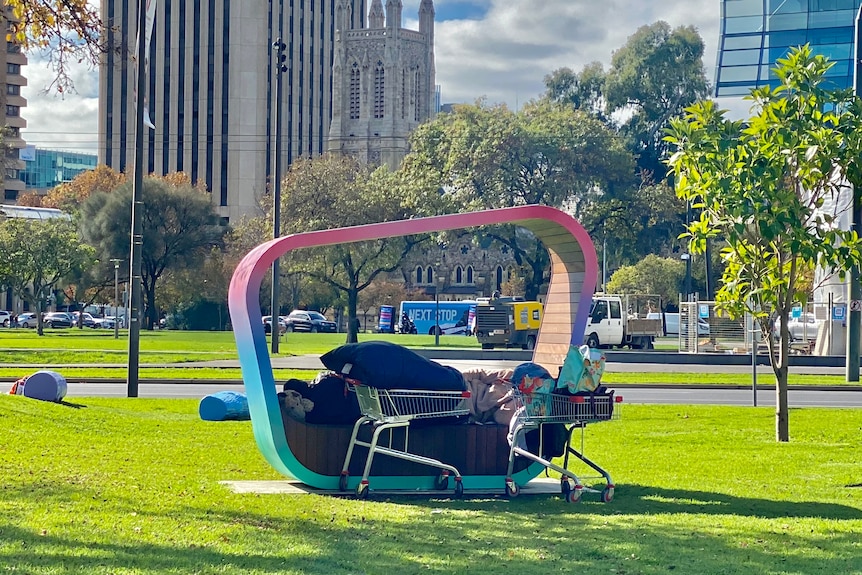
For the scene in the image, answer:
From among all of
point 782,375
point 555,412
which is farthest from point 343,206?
point 555,412

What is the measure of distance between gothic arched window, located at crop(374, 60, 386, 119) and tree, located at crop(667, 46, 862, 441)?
5209 inches

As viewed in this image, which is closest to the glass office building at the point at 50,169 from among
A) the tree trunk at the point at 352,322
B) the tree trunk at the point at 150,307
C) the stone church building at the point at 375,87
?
the stone church building at the point at 375,87

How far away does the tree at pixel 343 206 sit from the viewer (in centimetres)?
4550

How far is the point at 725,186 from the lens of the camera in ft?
40.1

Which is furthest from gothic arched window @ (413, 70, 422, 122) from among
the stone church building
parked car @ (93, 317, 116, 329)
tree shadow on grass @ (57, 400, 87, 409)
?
tree shadow on grass @ (57, 400, 87, 409)

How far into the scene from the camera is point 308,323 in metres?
83.2

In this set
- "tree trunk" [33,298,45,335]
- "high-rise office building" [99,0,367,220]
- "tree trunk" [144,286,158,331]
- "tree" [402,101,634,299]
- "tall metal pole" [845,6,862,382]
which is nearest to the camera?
"tall metal pole" [845,6,862,382]

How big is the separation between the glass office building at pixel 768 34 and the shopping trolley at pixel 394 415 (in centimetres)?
4412

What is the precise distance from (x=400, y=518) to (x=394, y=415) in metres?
1.35

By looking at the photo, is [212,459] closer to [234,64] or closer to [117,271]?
[117,271]

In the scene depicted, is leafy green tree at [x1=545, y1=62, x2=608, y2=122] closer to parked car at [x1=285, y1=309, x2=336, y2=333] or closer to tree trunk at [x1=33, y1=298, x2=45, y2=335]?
parked car at [x1=285, y1=309, x2=336, y2=333]

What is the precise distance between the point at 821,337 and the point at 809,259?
30.7 m

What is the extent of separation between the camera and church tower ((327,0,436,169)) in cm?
14150

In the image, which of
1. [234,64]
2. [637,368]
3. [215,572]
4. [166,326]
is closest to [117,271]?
[166,326]
